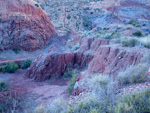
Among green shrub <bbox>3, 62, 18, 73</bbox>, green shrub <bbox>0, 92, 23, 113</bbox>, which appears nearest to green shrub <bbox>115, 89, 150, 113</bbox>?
green shrub <bbox>0, 92, 23, 113</bbox>

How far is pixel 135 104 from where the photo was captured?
3.75m

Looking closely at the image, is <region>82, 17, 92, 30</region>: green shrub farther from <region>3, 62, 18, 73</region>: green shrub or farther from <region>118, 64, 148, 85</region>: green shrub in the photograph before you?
<region>118, 64, 148, 85</region>: green shrub

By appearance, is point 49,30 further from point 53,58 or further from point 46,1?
point 46,1

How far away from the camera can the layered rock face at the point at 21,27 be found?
25906mm

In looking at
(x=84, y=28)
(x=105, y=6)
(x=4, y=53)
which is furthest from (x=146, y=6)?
(x=4, y=53)

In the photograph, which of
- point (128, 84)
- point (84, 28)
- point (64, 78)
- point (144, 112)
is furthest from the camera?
point (84, 28)

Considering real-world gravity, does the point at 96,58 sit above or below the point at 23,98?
above

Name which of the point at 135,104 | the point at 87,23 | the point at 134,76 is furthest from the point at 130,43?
the point at 87,23

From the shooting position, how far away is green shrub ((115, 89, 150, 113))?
3.54 m

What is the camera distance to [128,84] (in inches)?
220

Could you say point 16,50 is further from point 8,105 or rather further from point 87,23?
point 87,23

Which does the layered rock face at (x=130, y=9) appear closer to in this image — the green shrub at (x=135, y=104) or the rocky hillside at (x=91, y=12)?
the rocky hillside at (x=91, y=12)

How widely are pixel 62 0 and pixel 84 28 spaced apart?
67.6 ft

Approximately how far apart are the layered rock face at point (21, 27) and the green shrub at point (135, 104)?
81.2ft
